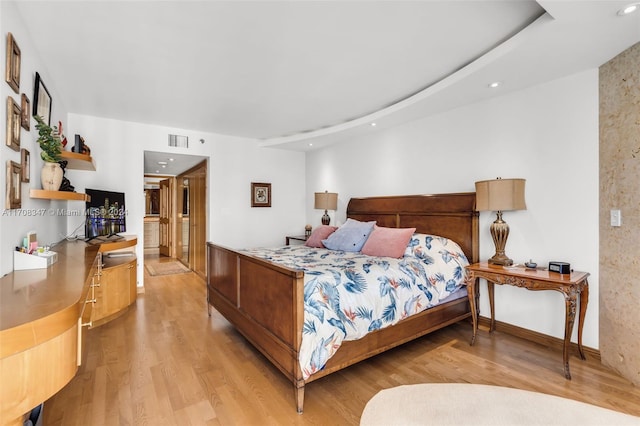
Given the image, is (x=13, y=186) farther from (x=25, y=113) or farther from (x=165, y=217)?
(x=165, y=217)

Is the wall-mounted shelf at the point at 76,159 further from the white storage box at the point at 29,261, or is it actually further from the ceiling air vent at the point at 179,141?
the ceiling air vent at the point at 179,141

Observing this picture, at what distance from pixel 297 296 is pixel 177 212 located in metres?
6.31

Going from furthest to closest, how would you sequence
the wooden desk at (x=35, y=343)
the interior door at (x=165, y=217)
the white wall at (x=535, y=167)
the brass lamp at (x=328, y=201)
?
the interior door at (x=165, y=217), the brass lamp at (x=328, y=201), the white wall at (x=535, y=167), the wooden desk at (x=35, y=343)

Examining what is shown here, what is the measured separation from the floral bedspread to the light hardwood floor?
0.35 metres

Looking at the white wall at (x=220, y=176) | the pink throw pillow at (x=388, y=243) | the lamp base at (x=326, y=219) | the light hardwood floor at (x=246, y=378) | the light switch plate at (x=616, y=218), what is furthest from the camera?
the lamp base at (x=326, y=219)

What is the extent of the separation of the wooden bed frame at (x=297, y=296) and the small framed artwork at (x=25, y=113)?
5.71 feet

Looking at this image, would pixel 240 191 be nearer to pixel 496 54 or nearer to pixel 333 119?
pixel 333 119

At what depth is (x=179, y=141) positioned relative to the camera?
4.71m

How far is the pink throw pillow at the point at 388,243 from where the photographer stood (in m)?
3.18

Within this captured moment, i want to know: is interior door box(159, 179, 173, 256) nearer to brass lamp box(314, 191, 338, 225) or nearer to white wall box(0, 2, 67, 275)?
brass lamp box(314, 191, 338, 225)

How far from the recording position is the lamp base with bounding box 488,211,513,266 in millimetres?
2857

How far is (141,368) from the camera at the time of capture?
2.37 metres

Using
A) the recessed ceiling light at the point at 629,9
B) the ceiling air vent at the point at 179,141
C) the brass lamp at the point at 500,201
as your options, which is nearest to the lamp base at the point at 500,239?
the brass lamp at the point at 500,201

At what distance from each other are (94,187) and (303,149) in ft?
10.8
